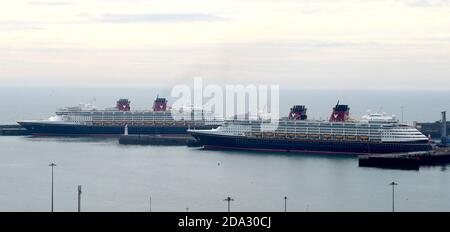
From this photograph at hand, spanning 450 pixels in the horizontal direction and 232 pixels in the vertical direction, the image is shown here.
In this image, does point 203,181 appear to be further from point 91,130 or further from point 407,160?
point 91,130

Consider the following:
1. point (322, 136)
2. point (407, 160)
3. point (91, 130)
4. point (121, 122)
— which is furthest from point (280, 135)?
point (121, 122)

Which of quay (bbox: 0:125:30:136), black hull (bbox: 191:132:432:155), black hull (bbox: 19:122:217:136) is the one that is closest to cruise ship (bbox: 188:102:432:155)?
black hull (bbox: 191:132:432:155)

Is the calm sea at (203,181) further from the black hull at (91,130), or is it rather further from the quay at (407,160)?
the black hull at (91,130)

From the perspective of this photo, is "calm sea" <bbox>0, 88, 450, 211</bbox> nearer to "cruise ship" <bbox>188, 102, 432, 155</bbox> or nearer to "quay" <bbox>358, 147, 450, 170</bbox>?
"quay" <bbox>358, 147, 450, 170</bbox>

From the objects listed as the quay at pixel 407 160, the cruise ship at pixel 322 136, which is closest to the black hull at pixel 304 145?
the cruise ship at pixel 322 136

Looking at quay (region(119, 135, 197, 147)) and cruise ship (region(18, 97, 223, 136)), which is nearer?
quay (region(119, 135, 197, 147))

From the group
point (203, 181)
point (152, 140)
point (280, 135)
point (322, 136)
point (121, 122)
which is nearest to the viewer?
point (203, 181)
